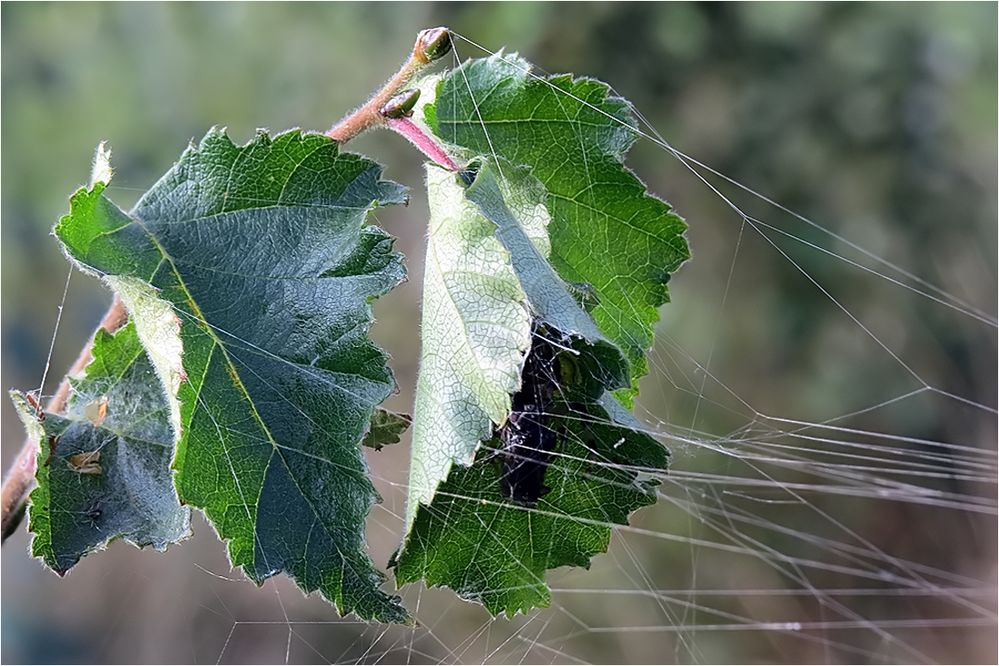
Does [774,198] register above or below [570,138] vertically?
above

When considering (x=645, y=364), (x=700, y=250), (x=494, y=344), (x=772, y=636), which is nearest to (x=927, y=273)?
(x=700, y=250)

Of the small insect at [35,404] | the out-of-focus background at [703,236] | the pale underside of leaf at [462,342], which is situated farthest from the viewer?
the out-of-focus background at [703,236]

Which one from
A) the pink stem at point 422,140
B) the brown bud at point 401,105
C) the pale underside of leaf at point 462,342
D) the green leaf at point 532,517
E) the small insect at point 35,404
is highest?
the brown bud at point 401,105

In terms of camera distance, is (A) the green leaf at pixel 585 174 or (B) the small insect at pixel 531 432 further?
(A) the green leaf at pixel 585 174

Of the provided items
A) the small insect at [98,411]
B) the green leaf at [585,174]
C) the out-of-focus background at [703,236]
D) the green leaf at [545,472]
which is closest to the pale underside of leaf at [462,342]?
the green leaf at [545,472]

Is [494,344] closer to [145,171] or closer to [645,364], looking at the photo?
[645,364]

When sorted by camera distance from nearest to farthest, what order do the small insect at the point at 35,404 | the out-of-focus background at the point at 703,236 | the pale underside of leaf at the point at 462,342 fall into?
the pale underside of leaf at the point at 462,342 < the small insect at the point at 35,404 < the out-of-focus background at the point at 703,236

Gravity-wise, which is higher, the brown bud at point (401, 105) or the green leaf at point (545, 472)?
the brown bud at point (401, 105)

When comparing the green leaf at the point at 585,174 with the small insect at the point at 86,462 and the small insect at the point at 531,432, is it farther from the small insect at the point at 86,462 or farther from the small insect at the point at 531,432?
the small insect at the point at 86,462
